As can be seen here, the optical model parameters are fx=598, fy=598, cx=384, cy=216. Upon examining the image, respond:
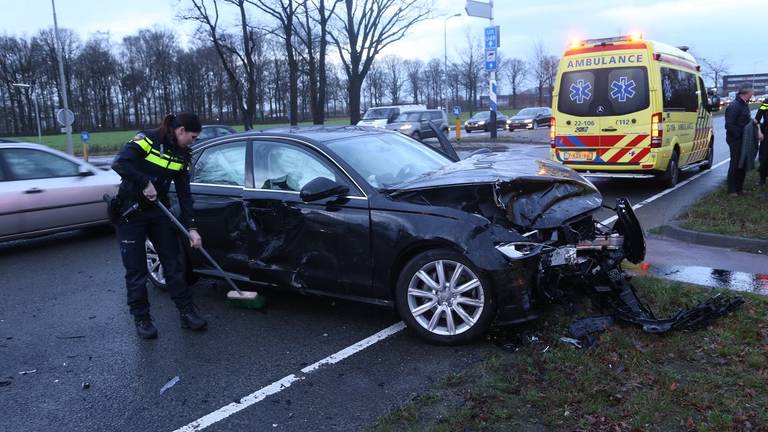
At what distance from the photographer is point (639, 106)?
1007cm

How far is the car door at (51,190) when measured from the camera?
776 cm

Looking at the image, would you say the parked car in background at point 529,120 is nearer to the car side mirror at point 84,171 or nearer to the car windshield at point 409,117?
the car windshield at point 409,117

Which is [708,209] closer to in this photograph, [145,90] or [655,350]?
[655,350]

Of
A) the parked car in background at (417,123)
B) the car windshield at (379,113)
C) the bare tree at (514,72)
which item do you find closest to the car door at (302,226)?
the parked car in background at (417,123)

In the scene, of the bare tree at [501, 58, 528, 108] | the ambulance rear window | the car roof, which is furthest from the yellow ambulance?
the bare tree at [501, 58, 528, 108]

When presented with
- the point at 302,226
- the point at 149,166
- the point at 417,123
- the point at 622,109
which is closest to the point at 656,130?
the point at 622,109

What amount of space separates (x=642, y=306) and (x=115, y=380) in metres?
3.67

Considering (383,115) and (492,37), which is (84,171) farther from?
(383,115)

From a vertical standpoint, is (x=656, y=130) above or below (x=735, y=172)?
above

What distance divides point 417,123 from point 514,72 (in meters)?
60.4

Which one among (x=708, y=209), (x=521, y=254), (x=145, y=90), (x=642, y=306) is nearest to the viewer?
(x=521, y=254)

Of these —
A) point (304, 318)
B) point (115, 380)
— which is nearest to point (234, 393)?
point (115, 380)

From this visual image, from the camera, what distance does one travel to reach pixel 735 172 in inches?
367

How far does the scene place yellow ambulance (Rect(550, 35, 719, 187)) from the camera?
1005 cm
